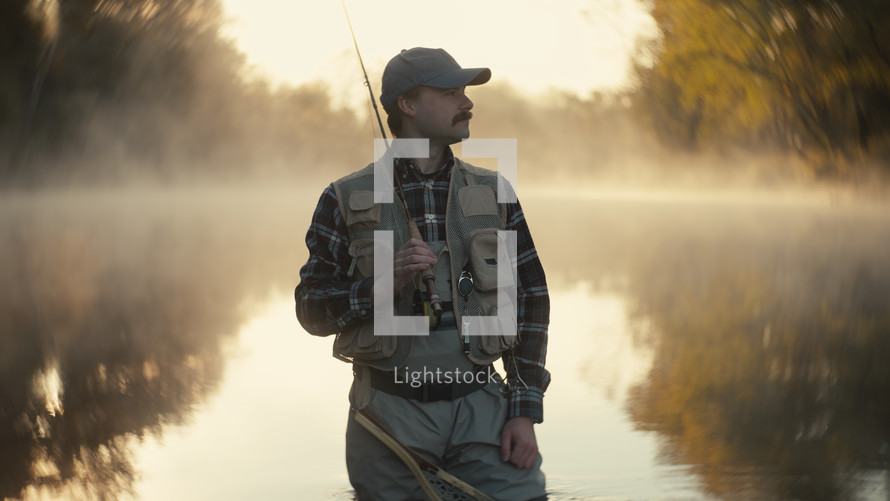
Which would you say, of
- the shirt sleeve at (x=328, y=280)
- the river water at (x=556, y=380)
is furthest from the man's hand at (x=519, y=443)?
the river water at (x=556, y=380)

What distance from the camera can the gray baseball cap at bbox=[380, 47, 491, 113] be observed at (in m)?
2.69

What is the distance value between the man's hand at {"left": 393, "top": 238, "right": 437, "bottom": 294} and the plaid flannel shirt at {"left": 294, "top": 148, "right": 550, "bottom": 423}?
216 millimetres

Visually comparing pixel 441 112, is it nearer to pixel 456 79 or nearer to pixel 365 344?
pixel 456 79

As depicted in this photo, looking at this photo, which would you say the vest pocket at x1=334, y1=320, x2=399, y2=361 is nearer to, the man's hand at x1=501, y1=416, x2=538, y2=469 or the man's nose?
the man's hand at x1=501, y1=416, x2=538, y2=469

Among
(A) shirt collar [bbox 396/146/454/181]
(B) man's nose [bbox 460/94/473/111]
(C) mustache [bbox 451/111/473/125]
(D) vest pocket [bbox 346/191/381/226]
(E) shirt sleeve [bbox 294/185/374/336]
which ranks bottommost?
(E) shirt sleeve [bbox 294/185/374/336]

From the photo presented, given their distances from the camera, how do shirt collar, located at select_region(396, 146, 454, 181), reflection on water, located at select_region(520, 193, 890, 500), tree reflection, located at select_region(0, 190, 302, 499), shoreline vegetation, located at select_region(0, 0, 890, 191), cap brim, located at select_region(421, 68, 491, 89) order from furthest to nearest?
1. shoreline vegetation, located at select_region(0, 0, 890, 191)
2. tree reflection, located at select_region(0, 190, 302, 499)
3. reflection on water, located at select_region(520, 193, 890, 500)
4. shirt collar, located at select_region(396, 146, 454, 181)
5. cap brim, located at select_region(421, 68, 491, 89)

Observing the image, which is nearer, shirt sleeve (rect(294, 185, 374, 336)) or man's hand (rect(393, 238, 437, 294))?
man's hand (rect(393, 238, 437, 294))

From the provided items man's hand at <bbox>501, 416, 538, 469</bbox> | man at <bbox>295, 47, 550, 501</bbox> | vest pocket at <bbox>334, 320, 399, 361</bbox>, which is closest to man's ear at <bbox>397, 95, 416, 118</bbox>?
man at <bbox>295, 47, 550, 501</bbox>

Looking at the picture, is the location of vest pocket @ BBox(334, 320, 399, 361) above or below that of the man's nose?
below

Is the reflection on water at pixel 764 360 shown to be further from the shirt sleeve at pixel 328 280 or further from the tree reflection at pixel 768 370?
the shirt sleeve at pixel 328 280

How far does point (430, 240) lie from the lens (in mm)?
2775

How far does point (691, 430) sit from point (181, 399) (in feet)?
8.24

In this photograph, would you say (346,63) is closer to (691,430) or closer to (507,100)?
(507,100)

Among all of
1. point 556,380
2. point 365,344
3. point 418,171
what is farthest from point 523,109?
point 365,344
